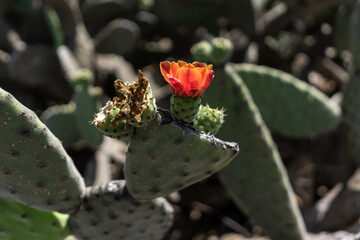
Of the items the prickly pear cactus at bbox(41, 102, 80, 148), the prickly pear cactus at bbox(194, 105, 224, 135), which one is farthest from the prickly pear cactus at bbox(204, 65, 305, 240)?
the prickly pear cactus at bbox(41, 102, 80, 148)

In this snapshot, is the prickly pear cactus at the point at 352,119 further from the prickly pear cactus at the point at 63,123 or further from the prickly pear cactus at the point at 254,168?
the prickly pear cactus at the point at 63,123

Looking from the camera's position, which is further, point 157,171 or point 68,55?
point 68,55

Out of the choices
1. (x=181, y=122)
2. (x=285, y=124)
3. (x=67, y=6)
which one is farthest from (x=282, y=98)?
(x=67, y=6)

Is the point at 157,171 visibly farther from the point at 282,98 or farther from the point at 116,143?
the point at 116,143

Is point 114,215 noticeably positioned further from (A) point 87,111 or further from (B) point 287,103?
(B) point 287,103

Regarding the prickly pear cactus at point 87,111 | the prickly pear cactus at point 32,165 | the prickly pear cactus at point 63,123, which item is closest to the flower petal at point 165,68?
the prickly pear cactus at point 32,165

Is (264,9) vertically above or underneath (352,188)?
above

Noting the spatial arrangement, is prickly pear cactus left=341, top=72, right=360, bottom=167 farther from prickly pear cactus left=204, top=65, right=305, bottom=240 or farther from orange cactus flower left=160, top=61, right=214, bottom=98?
orange cactus flower left=160, top=61, right=214, bottom=98
